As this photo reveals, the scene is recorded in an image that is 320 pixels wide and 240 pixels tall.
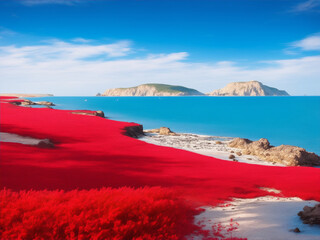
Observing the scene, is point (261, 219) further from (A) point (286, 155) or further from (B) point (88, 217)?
(A) point (286, 155)

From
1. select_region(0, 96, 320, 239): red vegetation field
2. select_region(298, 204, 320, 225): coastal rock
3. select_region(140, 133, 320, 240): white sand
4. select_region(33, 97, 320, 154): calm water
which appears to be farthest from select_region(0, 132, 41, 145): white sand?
select_region(33, 97, 320, 154): calm water

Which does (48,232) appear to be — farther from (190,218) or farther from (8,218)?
(190,218)

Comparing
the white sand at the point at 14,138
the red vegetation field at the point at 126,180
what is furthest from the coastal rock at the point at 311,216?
the white sand at the point at 14,138

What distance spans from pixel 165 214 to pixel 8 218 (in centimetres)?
235

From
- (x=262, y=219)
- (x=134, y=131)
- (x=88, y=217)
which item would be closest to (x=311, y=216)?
(x=262, y=219)

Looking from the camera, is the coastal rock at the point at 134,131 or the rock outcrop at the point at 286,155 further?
the coastal rock at the point at 134,131

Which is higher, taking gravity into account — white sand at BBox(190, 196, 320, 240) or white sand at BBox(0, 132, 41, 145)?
white sand at BBox(0, 132, 41, 145)

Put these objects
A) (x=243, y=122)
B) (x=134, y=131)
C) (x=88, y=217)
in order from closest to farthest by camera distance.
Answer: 1. (x=88, y=217)
2. (x=134, y=131)
3. (x=243, y=122)

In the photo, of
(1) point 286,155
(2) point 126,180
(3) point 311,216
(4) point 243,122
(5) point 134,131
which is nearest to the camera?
(3) point 311,216

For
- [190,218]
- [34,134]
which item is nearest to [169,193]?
[190,218]

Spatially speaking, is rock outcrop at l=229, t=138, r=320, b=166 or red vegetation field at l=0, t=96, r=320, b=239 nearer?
red vegetation field at l=0, t=96, r=320, b=239

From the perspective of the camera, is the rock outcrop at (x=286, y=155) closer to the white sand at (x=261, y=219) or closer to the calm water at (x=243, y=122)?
the white sand at (x=261, y=219)

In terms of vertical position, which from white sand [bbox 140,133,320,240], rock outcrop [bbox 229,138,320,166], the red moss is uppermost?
the red moss

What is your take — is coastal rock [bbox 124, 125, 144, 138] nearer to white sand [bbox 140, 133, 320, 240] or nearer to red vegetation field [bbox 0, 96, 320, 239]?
red vegetation field [bbox 0, 96, 320, 239]
